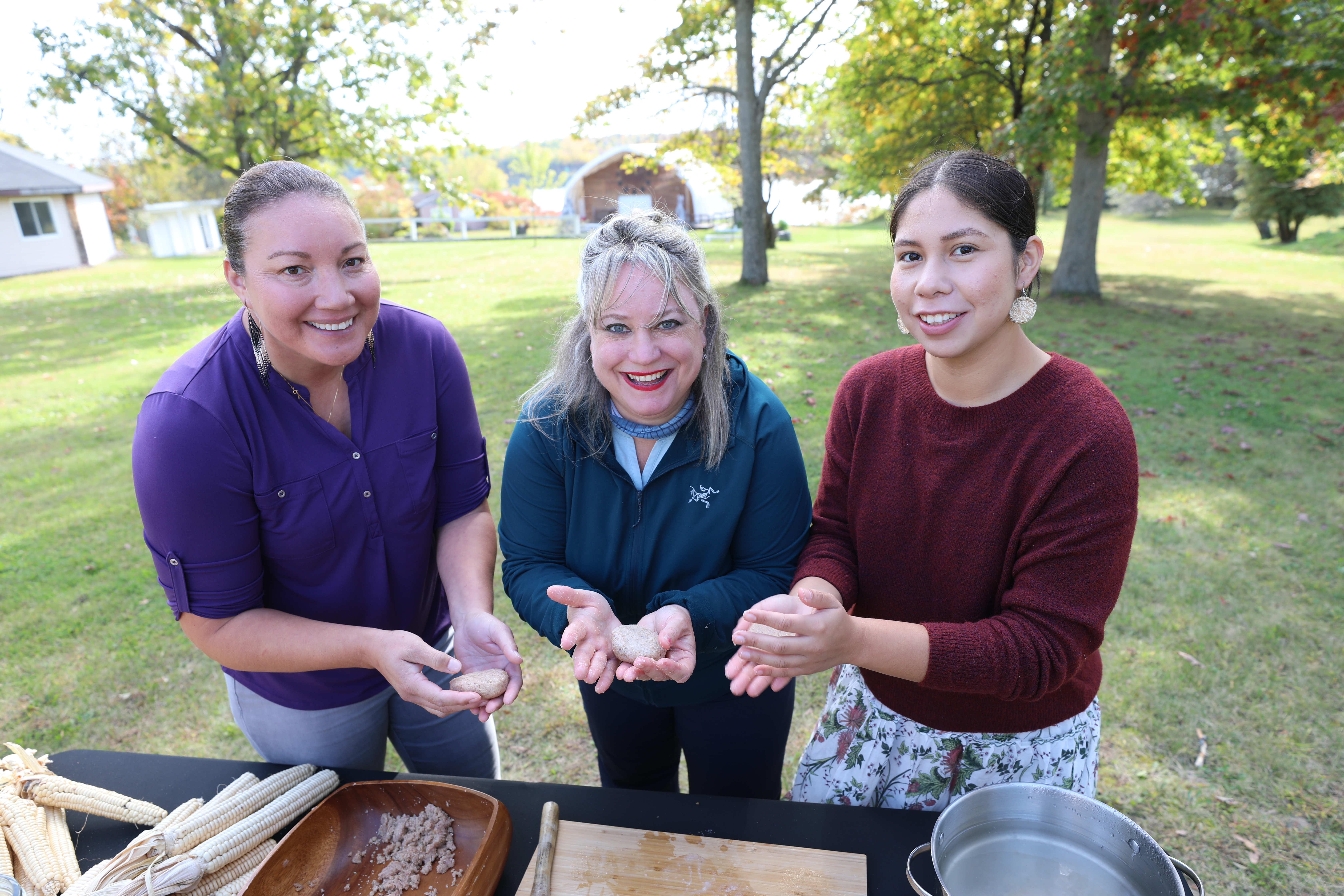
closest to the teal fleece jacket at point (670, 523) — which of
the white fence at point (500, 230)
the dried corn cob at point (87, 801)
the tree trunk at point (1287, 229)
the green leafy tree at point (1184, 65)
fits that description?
the dried corn cob at point (87, 801)

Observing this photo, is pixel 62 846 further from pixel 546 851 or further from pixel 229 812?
pixel 546 851

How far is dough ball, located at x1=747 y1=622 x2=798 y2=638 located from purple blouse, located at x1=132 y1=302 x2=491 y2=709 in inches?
43.7

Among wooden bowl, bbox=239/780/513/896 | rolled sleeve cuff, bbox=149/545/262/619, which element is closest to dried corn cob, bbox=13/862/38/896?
wooden bowl, bbox=239/780/513/896

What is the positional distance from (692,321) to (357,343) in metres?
0.89

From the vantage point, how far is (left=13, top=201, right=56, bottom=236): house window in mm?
26766

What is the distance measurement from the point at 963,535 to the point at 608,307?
1.08 metres

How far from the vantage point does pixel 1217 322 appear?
40.2 ft

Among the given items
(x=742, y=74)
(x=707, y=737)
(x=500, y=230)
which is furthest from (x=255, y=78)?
(x=500, y=230)

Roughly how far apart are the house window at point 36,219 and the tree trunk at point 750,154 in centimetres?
2774

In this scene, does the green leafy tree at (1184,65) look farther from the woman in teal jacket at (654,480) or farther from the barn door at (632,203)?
the woman in teal jacket at (654,480)

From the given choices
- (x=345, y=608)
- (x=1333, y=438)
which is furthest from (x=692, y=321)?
(x=1333, y=438)

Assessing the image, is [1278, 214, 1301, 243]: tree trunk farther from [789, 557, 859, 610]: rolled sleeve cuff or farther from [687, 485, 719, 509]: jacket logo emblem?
[687, 485, 719, 509]: jacket logo emblem

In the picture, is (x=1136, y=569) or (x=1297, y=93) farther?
(x=1297, y=93)

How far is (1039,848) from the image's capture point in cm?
156
